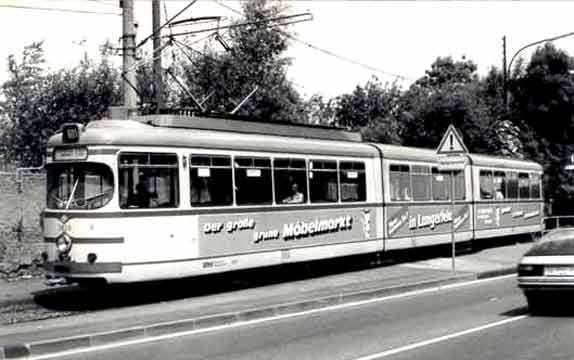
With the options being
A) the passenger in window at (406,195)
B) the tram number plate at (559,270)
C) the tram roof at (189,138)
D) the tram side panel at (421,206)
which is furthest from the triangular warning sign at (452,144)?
the tram number plate at (559,270)

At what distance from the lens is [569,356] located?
9.48 meters

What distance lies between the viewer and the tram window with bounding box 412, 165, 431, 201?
77.9 feet

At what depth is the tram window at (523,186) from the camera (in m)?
30.8

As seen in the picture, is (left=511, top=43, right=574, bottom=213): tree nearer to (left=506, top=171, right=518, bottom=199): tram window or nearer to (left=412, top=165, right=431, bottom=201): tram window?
(left=506, top=171, right=518, bottom=199): tram window

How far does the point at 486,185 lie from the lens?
92.0ft

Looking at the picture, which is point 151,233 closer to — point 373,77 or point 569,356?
point 569,356

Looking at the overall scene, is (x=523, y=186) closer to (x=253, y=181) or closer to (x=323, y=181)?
(x=323, y=181)

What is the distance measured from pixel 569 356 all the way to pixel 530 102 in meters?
36.7

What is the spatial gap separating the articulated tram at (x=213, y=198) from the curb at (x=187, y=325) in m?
2.44

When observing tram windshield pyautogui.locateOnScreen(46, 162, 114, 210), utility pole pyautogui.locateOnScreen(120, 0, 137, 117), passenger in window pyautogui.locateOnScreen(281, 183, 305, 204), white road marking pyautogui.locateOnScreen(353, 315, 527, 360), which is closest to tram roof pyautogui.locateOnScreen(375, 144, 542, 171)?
passenger in window pyautogui.locateOnScreen(281, 183, 305, 204)

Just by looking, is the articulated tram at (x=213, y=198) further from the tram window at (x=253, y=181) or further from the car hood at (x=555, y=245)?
the car hood at (x=555, y=245)

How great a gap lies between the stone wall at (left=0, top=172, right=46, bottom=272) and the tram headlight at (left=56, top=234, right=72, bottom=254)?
4.56 meters

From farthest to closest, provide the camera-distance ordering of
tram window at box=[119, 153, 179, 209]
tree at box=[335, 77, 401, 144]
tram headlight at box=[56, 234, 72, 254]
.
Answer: tree at box=[335, 77, 401, 144] < tram window at box=[119, 153, 179, 209] < tram headlight at box=[56, 234, 72, 254]

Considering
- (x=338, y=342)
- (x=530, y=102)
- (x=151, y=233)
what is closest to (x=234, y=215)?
(x=151, y=233)
